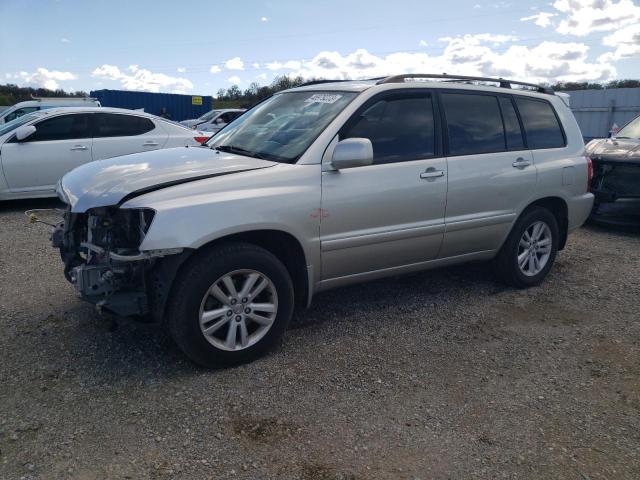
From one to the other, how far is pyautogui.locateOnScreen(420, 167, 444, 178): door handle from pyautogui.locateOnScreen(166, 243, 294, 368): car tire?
1382mm

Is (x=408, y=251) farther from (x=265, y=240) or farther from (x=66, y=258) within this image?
(x=66, y=258)

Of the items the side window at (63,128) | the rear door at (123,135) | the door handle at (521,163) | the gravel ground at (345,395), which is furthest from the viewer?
the rear door at (123,135)

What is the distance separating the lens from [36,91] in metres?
44.3

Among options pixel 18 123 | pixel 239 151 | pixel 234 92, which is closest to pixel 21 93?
pixel 234 92

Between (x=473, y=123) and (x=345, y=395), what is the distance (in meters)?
2.64

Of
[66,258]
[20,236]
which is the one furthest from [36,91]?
[66,258]

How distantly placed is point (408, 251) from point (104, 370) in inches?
91.4

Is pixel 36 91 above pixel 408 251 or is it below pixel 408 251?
above

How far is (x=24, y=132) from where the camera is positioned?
7.91m

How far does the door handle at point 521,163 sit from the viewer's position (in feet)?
15.9

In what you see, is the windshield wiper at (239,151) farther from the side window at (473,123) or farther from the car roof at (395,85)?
the side window at (473,123)

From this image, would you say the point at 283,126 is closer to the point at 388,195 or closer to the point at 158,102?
the point at 388,195

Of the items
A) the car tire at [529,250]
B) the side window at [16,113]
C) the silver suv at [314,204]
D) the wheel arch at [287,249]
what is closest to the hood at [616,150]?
the silver suv at [314,204]

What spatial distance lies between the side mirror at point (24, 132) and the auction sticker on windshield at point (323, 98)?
5410 millimetres
